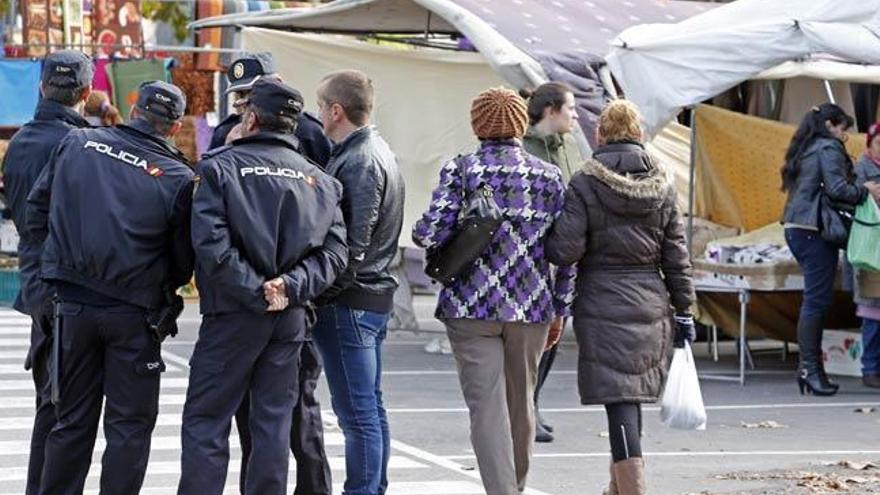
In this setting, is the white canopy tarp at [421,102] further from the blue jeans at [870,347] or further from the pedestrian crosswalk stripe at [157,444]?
the pedestrian crosswalk stripe at [157,444]

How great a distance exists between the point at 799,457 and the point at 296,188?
4.79 metres

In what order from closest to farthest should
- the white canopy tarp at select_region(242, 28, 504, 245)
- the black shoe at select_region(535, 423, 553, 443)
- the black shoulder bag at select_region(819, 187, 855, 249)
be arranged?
the black shoe at select_region(535, 423, 553, 443)
the black shoulder bag at select_region(819, 187, 855, 249)
the white canopy tarp at select_region(242, 28, 504, 245)

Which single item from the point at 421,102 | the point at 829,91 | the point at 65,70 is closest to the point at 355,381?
the point at 65,70

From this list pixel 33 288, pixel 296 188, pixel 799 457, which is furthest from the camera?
pixel 799 457

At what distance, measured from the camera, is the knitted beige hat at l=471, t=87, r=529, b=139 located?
337 inches

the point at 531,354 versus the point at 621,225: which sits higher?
the point at 621,225

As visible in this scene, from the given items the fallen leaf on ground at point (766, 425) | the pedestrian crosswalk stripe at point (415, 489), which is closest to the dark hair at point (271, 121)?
the pedestrian crosswalk stripe at point (415, 489)

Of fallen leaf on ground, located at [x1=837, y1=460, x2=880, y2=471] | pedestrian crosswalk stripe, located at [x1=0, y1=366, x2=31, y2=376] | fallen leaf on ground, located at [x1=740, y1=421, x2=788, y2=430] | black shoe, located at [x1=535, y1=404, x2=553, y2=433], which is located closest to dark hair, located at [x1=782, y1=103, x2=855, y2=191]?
fallen leaf on ground, located at [x1=740, y1=421, x2=788, y2=430]

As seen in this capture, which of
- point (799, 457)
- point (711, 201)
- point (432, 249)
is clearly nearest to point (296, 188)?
point (432, 249)

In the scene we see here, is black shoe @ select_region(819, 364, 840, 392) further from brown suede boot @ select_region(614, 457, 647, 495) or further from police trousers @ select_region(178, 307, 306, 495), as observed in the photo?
police trousers @ select_region(178, 307, 306, 495)

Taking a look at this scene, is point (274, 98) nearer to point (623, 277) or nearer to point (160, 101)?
point (160, 101)

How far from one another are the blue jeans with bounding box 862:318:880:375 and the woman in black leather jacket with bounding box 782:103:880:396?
38cm

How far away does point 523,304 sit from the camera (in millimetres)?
8484

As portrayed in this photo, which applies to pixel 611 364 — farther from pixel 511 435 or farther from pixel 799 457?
pixel 799 457
